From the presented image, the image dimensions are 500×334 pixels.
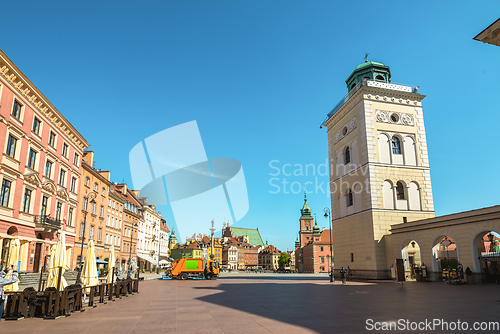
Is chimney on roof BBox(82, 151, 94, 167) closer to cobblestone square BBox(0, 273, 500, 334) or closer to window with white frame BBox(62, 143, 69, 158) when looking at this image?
window with white frame BBox(62, 143, 69, 158)

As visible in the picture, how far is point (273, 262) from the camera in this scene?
18625cm

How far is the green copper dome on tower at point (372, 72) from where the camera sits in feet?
126

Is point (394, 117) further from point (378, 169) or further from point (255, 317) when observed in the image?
point (255, 317)

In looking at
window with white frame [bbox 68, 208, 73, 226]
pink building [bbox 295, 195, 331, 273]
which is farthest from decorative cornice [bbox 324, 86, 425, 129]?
pink building [bbox 295, 195, 331, 273]

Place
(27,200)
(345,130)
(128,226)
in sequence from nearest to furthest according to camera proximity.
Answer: (27,200) < (345,130) < (128,226)

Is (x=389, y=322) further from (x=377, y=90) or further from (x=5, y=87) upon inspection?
(x=377, y=90)

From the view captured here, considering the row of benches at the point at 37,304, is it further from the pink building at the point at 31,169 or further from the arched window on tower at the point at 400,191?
the arched window on tower at the point at 400,191

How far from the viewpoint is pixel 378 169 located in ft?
112

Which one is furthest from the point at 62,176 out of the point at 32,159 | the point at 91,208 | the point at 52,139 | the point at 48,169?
the point at 91,208

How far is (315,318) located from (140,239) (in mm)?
62429

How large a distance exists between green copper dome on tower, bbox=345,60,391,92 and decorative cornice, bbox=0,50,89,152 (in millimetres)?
31924

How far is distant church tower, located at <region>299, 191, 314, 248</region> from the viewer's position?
Answer: 435 feet

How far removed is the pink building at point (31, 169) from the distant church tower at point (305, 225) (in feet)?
350

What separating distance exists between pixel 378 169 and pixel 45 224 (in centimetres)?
3147
